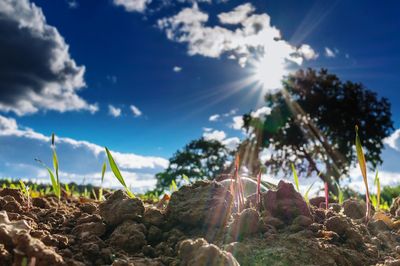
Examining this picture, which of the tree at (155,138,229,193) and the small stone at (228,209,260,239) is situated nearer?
the small stone at (228,209,260,239)

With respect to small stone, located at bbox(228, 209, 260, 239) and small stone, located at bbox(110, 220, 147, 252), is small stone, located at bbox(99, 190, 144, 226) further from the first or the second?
small stone, located at bbox(228, 209, 260, 239)

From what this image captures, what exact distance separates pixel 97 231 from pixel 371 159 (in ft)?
83.4

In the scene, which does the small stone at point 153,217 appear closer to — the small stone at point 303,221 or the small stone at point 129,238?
the small stone at point 129,238

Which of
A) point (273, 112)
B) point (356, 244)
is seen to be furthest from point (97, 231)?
point (273, 112)

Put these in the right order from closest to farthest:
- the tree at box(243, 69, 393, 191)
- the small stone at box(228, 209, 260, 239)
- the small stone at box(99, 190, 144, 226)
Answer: the small stone at box(228, 209, 260, 239) < the small stone at box(99, 190, 144, 226) < the tree at box(243, 69, 393, 191)

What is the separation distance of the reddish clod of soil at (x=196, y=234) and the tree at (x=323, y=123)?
75.3 feet

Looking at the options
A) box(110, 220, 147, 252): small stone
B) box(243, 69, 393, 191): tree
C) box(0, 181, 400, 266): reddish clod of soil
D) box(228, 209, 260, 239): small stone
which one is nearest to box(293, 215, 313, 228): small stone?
box(0, 181, 400, 266): reddish clod of soil

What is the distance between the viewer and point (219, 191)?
8.07 ft

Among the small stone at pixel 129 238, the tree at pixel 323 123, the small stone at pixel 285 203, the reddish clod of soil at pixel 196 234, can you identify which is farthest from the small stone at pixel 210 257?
the tree at pixel 323 123

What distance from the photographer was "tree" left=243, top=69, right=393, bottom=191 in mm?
25188

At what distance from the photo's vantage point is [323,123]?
84.5 ft

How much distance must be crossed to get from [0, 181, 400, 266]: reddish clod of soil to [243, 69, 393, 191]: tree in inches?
903

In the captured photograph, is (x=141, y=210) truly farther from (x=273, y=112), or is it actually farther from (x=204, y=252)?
(x=273, y=112)

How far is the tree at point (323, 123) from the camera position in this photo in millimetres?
25188
